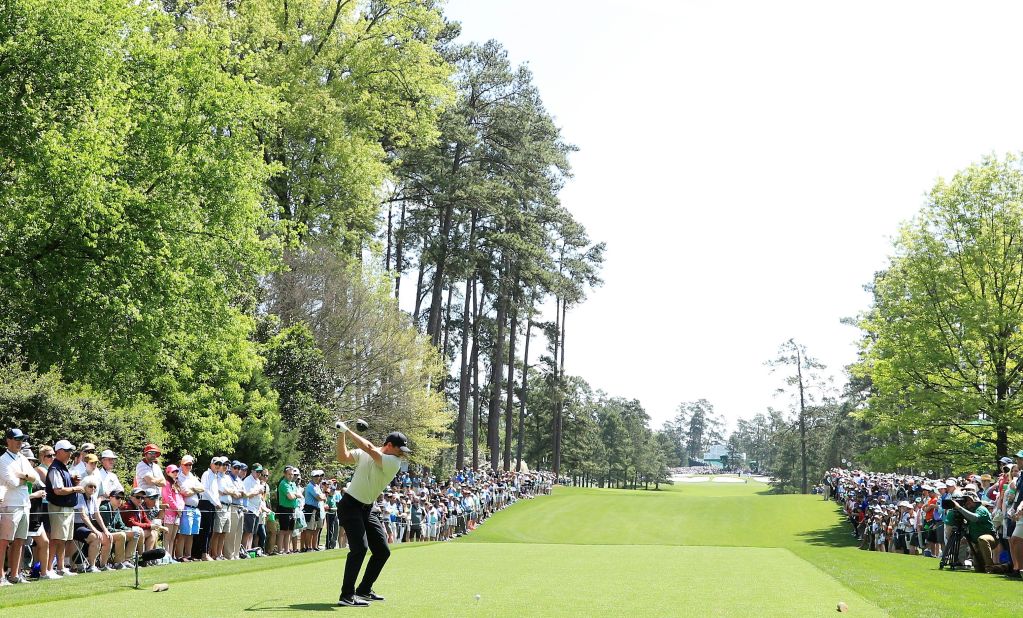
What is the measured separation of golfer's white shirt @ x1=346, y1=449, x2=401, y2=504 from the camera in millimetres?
9320

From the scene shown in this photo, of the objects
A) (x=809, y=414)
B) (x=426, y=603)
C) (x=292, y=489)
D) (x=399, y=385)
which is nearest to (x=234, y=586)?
(x=426, y=603)

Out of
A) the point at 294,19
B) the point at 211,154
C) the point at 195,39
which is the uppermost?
the point at 294,19

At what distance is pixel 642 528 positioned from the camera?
136 feet

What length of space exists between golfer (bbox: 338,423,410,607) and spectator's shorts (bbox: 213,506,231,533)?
29.1 feet

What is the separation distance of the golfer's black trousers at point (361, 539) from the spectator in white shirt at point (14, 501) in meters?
4.82

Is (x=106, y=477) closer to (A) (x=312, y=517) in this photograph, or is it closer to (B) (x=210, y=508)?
(B) (x=210, y=508)

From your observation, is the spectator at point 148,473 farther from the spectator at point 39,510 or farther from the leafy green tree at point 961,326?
the leafy green tree at point 961,326

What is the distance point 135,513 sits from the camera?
50.1 ft

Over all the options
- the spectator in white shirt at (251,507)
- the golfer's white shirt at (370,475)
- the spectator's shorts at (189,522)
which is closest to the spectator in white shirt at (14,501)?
the spectator's shorts at (189,522)

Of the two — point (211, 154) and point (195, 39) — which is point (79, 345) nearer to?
point (211, 154)

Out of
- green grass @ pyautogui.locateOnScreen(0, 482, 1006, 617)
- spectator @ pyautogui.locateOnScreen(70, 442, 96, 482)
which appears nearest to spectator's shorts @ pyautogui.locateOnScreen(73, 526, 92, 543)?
spectator @ pyautogui.locateOnScreen(70, 442, 96, 482)

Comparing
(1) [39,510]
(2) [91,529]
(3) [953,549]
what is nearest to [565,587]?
(2) [91,529]

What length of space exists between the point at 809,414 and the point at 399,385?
186 ft

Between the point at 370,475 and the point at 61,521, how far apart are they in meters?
6.09
